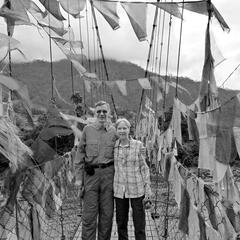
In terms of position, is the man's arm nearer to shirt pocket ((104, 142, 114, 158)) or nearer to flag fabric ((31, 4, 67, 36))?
shirt pocket ((104, 142, 114, 158))

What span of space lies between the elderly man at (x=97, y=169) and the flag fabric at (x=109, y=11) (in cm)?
79

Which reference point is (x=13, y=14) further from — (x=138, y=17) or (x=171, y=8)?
(x=171, y=8)

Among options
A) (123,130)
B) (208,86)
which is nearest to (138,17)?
(208,86)

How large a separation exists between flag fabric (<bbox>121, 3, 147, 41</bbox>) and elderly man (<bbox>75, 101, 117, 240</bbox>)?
80 centimetres

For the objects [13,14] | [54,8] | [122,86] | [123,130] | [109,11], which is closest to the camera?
[13,14]

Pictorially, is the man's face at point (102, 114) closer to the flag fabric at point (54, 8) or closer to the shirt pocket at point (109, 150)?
the shirt pocket at point (109, 150)

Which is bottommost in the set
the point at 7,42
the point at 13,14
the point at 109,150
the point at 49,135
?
the point at 109,150

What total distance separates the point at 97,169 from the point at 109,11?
1165mm

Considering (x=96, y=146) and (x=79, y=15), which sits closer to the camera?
(x=96, y=146)

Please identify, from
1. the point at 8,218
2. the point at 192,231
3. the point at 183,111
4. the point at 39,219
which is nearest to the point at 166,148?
the point at 183,111

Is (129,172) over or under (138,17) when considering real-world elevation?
under

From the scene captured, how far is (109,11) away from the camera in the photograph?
2.84 metres

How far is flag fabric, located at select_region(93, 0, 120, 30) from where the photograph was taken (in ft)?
9.21

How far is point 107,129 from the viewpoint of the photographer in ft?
7.51
